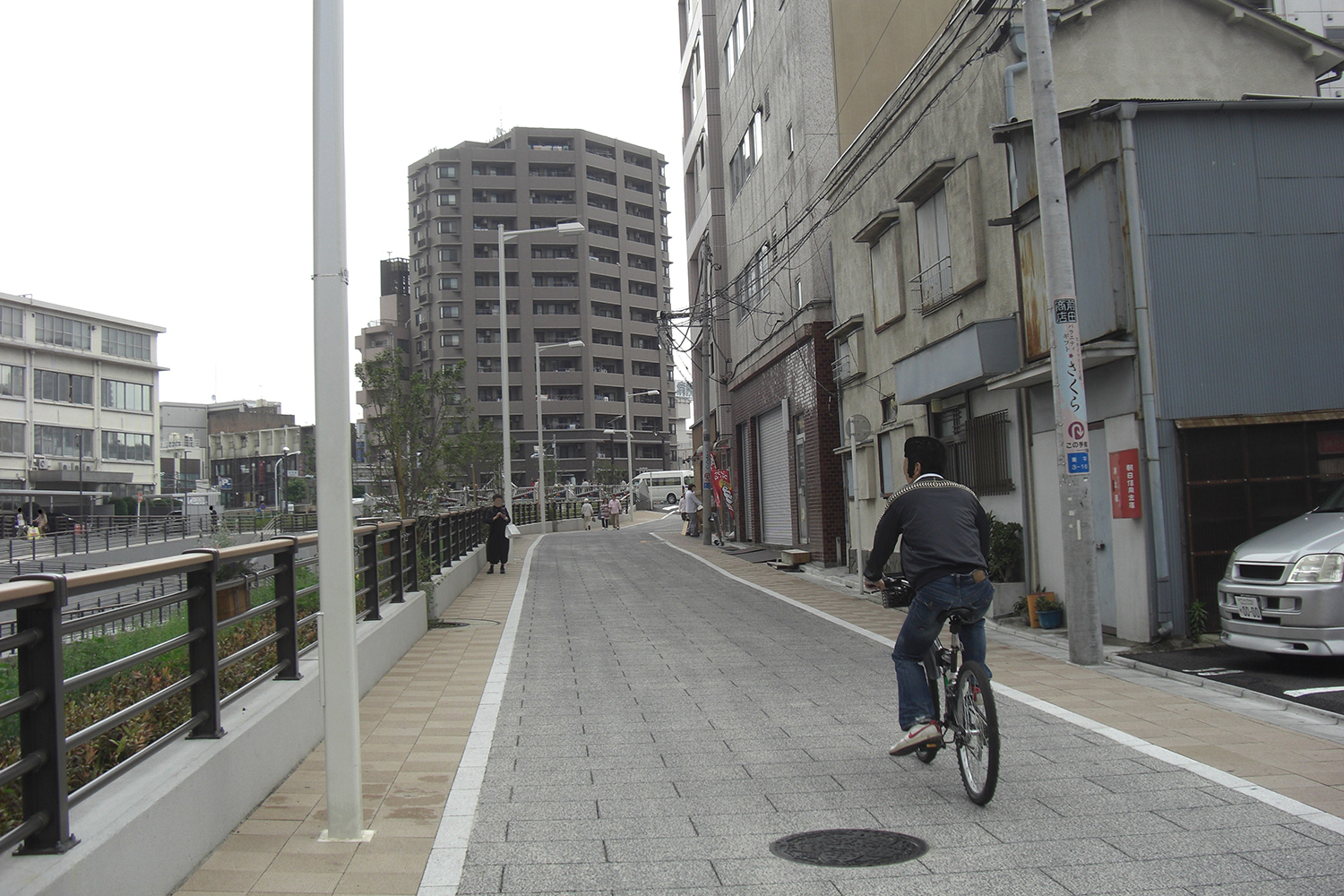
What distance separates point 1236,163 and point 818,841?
8897mm

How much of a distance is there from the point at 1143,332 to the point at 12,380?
70734mm

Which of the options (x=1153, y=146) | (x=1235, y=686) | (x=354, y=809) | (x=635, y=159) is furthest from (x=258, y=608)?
(x=635, y=159)

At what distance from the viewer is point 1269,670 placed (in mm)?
8641

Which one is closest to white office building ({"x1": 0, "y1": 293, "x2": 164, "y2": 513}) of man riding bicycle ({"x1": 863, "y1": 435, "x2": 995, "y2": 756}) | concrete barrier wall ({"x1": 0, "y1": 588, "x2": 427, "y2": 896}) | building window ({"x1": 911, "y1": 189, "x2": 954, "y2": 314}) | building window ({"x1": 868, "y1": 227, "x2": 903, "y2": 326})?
building window ({"x1": 868, "y1": 227, "x2": 903, "y2": 326})

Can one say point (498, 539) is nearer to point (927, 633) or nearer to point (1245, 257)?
point (1245, 257)

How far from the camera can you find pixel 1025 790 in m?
5.55

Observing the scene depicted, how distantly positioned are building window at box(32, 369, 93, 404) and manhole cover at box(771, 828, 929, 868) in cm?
7400

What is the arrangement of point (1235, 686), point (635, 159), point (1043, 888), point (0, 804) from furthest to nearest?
point (635, 159)
point (1235, 686)
point (1043, 888)
point (0, 804)

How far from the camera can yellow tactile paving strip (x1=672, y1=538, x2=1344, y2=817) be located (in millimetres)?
5594

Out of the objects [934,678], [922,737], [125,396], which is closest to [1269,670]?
[934,678]


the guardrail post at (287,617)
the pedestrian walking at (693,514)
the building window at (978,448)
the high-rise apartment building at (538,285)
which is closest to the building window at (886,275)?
the building window at (978,448)

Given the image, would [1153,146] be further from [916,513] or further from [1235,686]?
[916,513]

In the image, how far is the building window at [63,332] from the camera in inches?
2677

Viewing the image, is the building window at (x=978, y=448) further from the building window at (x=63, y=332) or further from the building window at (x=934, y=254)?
the building window at (x=63, y=332)
